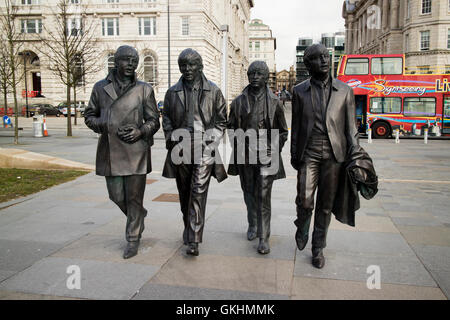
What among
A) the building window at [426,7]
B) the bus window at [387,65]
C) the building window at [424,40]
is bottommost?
the bus window at [387,65]

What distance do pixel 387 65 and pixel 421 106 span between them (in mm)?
2667

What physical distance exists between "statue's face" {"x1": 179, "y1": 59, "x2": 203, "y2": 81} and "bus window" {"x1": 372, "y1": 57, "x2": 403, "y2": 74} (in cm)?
1746

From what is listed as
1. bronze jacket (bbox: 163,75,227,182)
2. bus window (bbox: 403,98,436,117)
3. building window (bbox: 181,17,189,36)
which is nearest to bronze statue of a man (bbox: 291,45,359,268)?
bronze jacket (bbox: 163,75,227,182)

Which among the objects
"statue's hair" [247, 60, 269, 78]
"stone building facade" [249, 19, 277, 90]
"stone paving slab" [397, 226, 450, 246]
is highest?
"stone building facade" [249, 19, 277, 90]

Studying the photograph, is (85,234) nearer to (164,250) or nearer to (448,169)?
(164,250)

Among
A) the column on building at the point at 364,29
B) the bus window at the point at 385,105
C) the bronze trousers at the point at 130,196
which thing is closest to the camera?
the bronze trousers at the point at 130,196

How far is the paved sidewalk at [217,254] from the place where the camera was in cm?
340

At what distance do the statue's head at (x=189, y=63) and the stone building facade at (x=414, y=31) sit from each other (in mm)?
32352

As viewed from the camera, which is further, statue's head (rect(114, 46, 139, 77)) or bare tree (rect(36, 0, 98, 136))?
bare tree (rect(36, 0, 98, 136))

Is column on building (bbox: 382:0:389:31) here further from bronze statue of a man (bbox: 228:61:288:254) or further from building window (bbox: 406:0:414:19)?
bronze statue of a man (bbox: 228:61:288:254)

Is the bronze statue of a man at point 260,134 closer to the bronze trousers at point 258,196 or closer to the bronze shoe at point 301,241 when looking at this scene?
the bronze trousers at point 258,196

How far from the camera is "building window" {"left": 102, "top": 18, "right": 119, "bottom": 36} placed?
43406 millimetres

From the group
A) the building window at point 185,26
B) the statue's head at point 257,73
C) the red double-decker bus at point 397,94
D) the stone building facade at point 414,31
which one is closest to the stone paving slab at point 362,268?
the statue's head at point 257,73

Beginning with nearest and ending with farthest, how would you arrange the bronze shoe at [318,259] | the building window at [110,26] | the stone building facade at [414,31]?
the bronze shoe at [318,259]
the stone building facade at [414,31]
the building window at [110,26]
